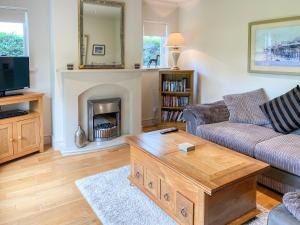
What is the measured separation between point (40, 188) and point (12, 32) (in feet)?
7.27

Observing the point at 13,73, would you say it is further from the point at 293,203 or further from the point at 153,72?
the point at 293,203

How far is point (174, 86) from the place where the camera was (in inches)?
186

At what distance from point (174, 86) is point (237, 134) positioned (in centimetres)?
194

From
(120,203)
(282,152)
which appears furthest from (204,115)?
(120,203)

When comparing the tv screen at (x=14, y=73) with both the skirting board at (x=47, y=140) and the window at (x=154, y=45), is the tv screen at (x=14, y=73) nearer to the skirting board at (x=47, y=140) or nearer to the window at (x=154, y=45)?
the skirting board at (x=47, y=140)

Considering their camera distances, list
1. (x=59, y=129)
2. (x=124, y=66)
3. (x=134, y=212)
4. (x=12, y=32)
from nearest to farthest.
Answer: (x=134, y=212) → (x=12, y=32) → (x=59, y=129) → (x=124, y=66)

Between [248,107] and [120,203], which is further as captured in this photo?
[248,107]

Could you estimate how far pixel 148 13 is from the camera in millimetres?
4840

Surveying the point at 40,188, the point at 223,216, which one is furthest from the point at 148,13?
the point at 223,216

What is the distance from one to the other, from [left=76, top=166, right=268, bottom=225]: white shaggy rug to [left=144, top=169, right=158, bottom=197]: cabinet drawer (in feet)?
0.39

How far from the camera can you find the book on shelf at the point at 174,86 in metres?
4.70

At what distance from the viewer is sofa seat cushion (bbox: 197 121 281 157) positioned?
284cm

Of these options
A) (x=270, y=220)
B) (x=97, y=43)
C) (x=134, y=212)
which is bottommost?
(x=134, y=212)

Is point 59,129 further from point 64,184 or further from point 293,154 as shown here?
point 293,154
